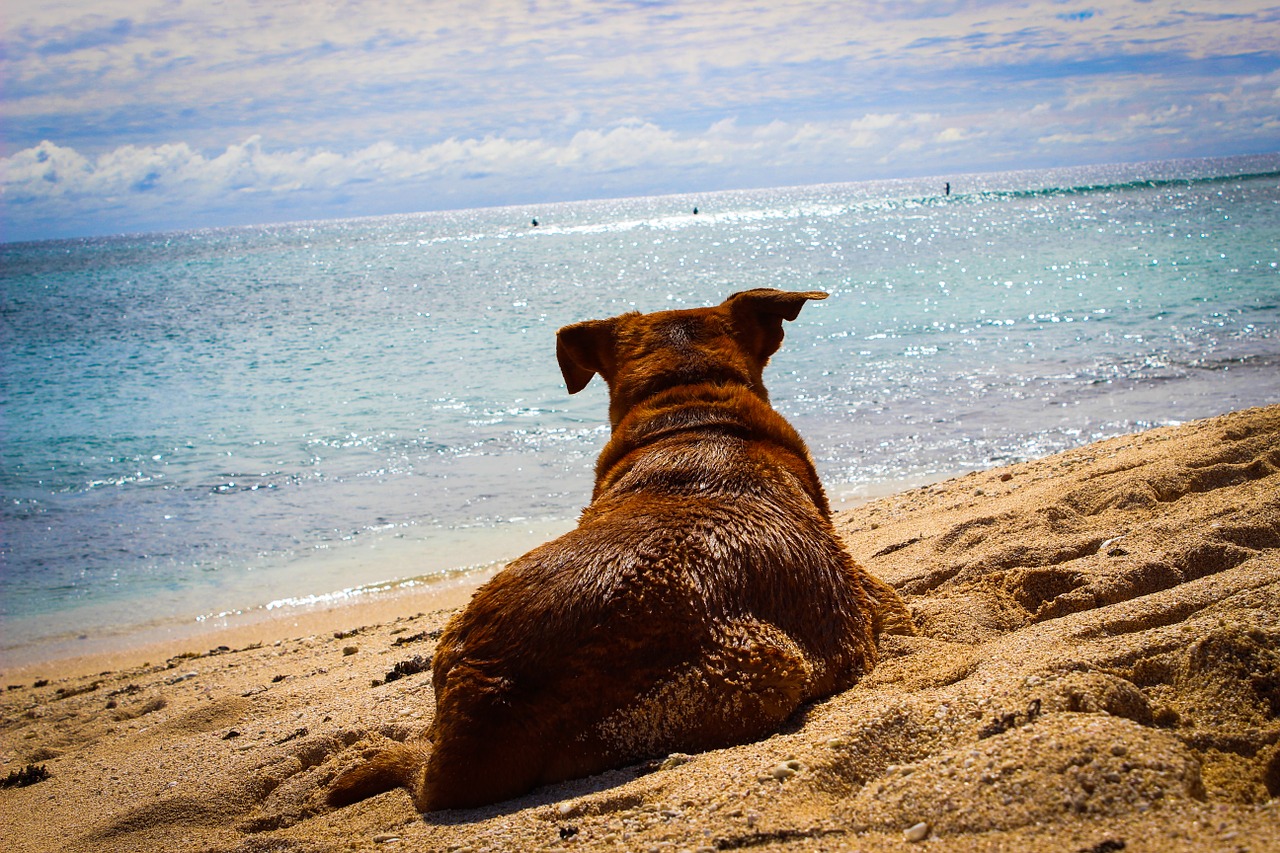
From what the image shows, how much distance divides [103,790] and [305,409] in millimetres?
13839

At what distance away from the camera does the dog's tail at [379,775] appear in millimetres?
3414

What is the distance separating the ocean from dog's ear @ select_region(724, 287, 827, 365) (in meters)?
5.35

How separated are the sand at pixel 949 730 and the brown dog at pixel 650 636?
0.10 m

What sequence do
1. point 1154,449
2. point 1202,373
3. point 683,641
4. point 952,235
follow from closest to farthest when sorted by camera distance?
point 683,641
point 1154,449
point 1202,373
point 952,235

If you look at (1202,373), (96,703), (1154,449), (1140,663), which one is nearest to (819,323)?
(1202,373)

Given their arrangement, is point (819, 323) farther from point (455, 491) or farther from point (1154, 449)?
point (1154, 449)

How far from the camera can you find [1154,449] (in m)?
6.48

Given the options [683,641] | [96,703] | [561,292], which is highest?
[561,292]

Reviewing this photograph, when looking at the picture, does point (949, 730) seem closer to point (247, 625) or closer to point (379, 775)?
point (379, 775)

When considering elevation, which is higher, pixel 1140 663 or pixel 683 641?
pixel 683 641

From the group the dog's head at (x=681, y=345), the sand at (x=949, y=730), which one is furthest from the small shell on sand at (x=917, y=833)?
the dog's head at (x=681, y=345)

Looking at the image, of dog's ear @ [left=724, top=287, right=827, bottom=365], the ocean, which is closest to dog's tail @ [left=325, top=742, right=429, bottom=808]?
dog's ear @ [left=724, top=287, right=827, bottom=365]

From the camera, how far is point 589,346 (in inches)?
179

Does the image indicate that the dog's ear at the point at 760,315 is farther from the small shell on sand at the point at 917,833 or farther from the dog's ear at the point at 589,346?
the small shell on sand at the point at 917,833
